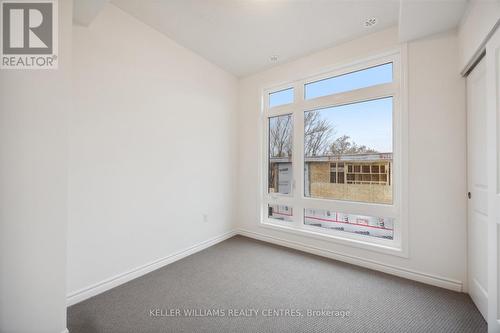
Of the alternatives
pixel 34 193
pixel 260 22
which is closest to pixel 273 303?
pixel 34 193

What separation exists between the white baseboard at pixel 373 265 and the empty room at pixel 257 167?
0.06 feet

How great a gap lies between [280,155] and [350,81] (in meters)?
1.49

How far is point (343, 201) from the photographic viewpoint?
116 inches

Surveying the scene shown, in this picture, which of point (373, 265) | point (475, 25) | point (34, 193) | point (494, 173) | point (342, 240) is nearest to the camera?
point (34, 193)

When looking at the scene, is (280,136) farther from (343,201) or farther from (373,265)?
(373,265)

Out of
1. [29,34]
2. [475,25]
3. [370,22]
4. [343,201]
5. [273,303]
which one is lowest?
[273,303]

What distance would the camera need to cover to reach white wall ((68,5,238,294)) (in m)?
2.02

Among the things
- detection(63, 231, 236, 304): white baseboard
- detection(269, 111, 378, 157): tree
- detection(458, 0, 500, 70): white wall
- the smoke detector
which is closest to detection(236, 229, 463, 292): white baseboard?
detection(63, 231, 236, 304): white baseboard

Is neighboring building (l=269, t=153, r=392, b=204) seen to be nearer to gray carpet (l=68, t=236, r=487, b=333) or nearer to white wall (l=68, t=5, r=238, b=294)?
gray carpet (l=68, t=236, r=487, b=333)

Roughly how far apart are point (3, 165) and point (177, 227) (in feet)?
6.16

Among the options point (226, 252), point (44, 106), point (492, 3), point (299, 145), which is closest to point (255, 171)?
point (299, 145)

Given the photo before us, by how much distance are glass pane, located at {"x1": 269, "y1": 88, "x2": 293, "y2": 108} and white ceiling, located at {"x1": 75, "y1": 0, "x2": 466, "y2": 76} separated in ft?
2.09

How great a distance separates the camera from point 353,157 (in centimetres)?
293

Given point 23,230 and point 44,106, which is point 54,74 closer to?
point 44,106
